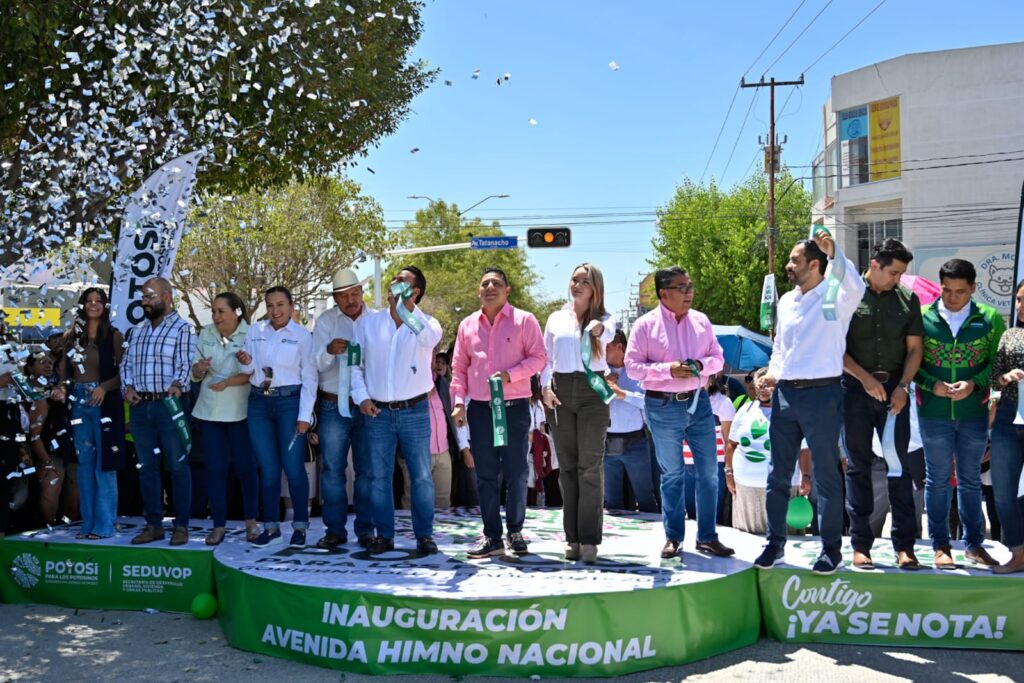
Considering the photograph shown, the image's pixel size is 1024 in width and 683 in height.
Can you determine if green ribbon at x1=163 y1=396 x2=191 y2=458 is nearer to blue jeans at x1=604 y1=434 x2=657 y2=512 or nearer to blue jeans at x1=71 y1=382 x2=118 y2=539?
blue jeans at x1=71 y1=382 x2=118 y2=539

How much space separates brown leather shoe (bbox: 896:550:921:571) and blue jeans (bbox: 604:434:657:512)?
2797 mm

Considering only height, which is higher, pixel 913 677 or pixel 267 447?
pixel 267 447

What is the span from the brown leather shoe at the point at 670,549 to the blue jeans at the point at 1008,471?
1.79 m

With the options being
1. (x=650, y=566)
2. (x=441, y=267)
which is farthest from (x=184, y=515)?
(x=441, y=267)

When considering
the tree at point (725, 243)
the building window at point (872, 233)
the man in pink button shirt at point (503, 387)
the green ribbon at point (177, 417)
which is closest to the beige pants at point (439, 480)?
the green ribbon at point (177, 417)

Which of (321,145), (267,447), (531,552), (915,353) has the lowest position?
(531,552)

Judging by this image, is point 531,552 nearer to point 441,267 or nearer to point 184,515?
point 184,515

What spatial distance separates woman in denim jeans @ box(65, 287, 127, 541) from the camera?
6996 millimetres

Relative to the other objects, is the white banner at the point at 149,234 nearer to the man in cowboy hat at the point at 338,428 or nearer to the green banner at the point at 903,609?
the man in cowboy hat at the point at 338,428

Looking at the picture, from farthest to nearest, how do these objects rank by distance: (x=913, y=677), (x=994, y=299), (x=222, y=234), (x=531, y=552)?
(x=994, y=299)
(x=222, y=234)
(x=531, y=552)
(x=913, y=677)

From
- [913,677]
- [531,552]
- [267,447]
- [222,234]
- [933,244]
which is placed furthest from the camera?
[933,244]

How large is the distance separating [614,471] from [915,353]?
337 cm

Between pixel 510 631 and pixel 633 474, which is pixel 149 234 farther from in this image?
pixel 510 631

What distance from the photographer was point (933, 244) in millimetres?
32719
